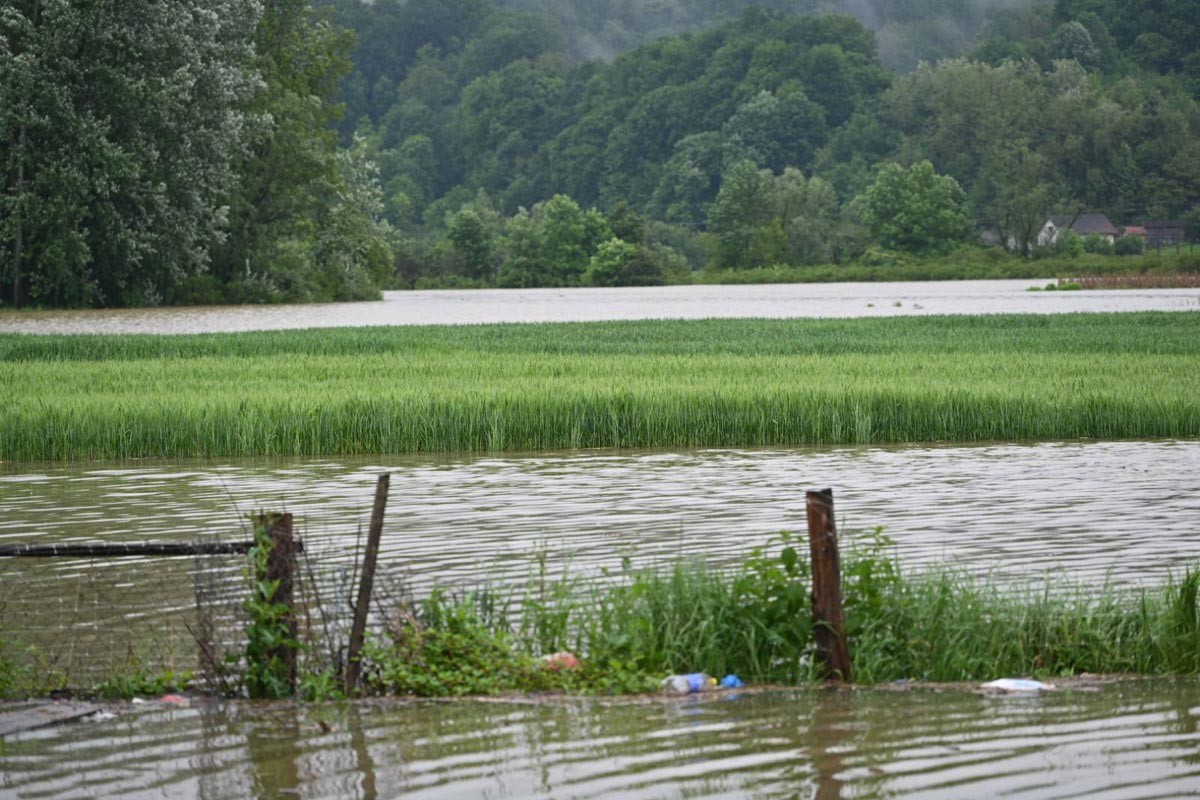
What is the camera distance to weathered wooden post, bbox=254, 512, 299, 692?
7477 mm

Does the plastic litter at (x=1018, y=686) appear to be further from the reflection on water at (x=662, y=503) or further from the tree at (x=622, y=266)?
the tree at (x=622, y=266)

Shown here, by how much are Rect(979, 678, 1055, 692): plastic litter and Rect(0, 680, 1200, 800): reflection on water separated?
15 cm

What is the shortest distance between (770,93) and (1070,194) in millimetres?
30468

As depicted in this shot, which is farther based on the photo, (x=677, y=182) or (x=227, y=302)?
(x=677, y=182)

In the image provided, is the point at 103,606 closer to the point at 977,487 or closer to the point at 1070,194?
the point at 977,487

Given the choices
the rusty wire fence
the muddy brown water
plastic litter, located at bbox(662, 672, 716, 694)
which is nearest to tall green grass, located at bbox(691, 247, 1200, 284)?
the muddy brown water

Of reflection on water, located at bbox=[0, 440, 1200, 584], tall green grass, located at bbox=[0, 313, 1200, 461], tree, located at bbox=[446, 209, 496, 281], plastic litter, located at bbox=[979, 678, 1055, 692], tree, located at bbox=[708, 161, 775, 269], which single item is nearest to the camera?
plastic litter, located at bbox=[979, 678, 1055, 692]

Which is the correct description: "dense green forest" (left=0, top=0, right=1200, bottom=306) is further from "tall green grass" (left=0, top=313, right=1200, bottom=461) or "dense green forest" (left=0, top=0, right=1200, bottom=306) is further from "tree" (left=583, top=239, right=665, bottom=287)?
"tall green grass" (left=0, top=313, right=1200, bottom=461)

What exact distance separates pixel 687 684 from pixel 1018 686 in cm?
155

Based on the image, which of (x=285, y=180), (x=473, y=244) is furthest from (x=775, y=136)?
(x=285, y=180)

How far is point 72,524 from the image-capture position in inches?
539

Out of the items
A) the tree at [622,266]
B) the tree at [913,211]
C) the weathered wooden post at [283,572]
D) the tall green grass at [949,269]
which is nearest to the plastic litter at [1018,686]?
the weathered wooden post at [283,572]

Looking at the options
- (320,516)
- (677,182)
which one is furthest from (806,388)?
(677,182)

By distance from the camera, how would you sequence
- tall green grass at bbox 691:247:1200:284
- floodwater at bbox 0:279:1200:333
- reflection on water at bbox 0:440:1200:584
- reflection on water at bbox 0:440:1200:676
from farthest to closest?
1. tall green grass at bbox 691:247:1200:284
2. floodwater at bbox 0:279:1200:333
3. reflection on water at bbox 0:440:1200:584
4. reflection on water at bbox 0:440:1200:676
